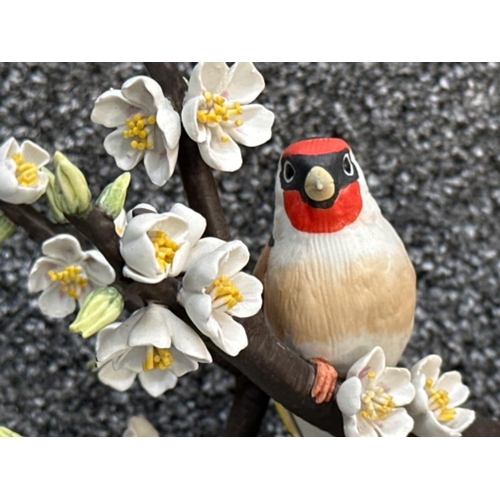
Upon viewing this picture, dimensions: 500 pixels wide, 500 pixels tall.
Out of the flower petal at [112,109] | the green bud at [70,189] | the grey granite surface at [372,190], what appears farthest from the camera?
the grey granite surface at [372,190]

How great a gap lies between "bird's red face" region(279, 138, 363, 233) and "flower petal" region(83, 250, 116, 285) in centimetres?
13

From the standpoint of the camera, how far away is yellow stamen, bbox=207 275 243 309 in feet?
1.24

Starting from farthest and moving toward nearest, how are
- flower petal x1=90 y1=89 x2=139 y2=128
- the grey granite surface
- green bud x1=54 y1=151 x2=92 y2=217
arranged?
the grey granite surface, flower petal x1=90 y1=89 x2=139 y2=128, green bud x1=54 y1=151 x2=92 y2=217

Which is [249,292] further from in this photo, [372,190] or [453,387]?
[372,190]

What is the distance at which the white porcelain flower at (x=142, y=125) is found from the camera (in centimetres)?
43

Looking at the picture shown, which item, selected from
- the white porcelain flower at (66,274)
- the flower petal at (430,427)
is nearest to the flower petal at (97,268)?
the white porcelain flower at (66,274)

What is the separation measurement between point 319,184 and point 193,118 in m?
0.08

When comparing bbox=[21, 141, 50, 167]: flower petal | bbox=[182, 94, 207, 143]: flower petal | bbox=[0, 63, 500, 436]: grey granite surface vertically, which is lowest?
bbox=[0, 63, 500, 436]: grey granite surface

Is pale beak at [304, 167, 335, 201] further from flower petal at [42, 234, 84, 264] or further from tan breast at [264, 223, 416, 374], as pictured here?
flower petal at [42, 234, 84, 264]

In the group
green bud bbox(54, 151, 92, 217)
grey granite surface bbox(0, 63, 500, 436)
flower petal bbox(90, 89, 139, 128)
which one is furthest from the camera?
grey granite surface bbox(0, 63, 500, 436)

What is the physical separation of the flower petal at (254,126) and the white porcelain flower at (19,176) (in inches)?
5.2

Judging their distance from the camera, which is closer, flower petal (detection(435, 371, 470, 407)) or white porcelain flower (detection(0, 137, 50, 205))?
white porcelain flower (detection(0, 137, 50, 205))

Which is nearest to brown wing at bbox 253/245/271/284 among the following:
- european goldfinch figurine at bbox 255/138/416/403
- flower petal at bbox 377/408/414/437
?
european goldfinch figurine at bbox 255/138/416/403

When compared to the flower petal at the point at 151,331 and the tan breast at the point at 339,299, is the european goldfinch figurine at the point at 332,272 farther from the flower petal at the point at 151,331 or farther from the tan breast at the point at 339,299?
the flower petal at the point at 151,331
